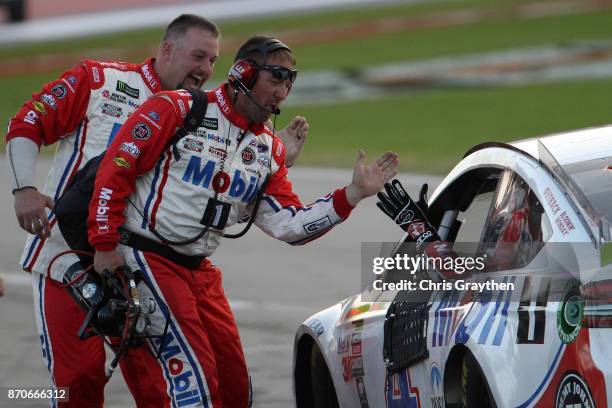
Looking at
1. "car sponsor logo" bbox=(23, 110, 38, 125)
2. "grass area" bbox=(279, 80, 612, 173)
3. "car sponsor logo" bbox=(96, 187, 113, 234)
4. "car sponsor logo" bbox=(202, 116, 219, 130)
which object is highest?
"grass area" bbox=(279, 80, 612, 173)

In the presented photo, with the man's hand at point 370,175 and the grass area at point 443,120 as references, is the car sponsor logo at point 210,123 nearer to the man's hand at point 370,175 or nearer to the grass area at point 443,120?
the man's hand at point 370,175

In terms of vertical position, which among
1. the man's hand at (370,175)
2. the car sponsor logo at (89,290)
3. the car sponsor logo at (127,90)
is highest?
the car sponsor logo at (127,90)

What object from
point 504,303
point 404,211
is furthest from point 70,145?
point 504,303

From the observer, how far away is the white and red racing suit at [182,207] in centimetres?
585

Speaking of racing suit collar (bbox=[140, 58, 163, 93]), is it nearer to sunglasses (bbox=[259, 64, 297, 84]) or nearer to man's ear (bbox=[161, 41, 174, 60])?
man's ear (bbox=[161, 41, 174, 60])

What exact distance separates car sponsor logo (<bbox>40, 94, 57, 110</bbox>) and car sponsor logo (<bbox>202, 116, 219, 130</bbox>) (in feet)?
2.98

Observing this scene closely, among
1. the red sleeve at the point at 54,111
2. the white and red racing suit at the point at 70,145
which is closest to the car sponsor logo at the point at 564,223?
the white and red racing suit at the point at 70,145

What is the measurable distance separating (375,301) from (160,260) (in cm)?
93

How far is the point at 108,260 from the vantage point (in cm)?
589

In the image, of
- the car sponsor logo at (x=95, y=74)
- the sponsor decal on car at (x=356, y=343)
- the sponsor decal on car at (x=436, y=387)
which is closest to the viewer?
the sponsor decal on car at (x=436, y=387)

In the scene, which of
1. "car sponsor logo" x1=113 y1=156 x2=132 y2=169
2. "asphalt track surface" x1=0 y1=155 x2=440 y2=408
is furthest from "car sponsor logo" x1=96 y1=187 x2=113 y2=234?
"asphalt track surface" x1=0 y1=155 x2=440 y2=408

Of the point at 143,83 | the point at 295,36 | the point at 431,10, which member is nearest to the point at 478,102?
the point at 295,36

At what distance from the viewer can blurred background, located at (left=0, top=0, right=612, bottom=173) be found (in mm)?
20719

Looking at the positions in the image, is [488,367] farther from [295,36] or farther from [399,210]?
[295,36]
